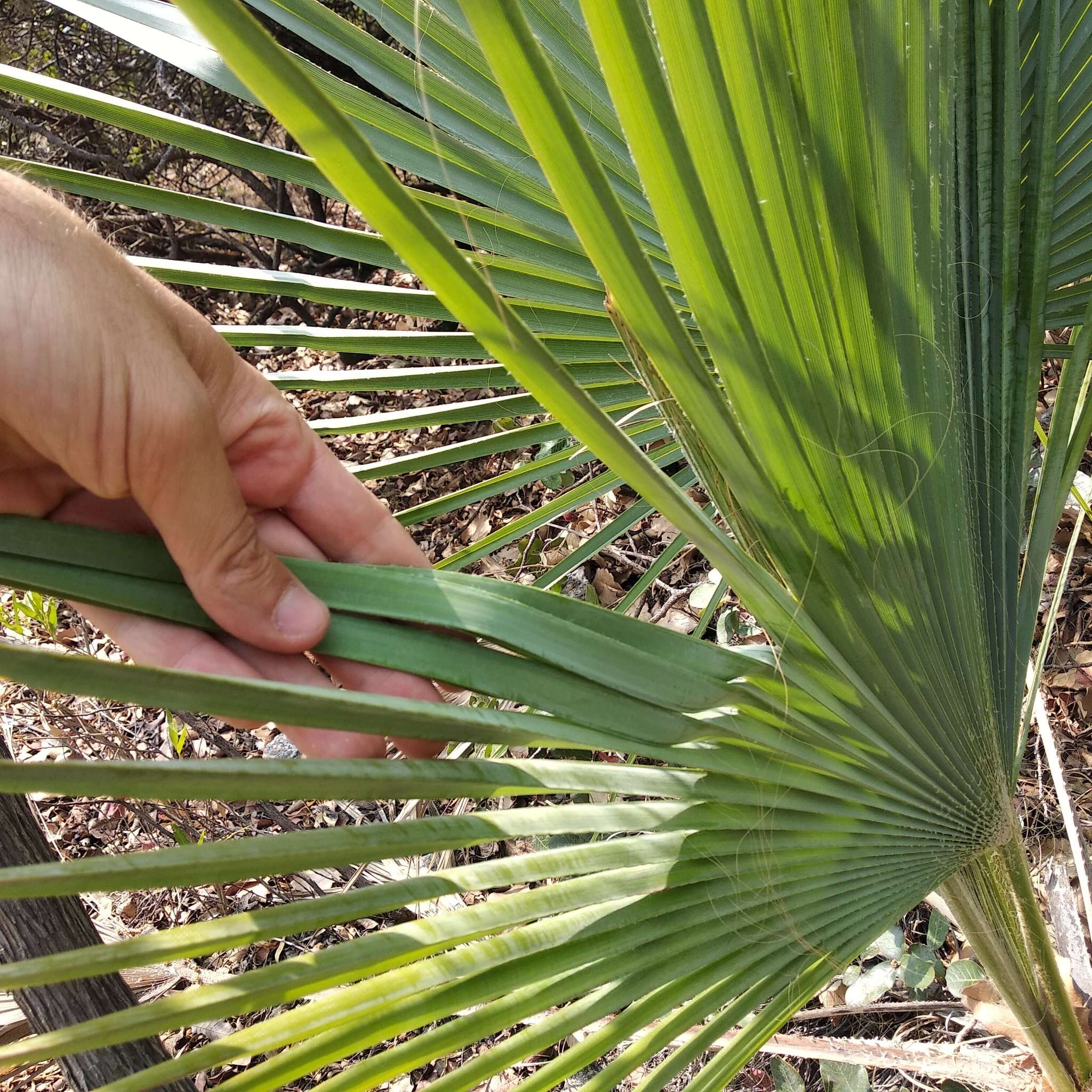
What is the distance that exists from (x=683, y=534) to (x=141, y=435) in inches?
17.8

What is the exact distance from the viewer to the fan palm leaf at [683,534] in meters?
0.41

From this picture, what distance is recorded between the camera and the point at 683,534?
70 centimetres

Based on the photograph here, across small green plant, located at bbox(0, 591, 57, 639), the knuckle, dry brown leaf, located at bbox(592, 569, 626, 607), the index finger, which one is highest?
small green plant, located at bbox(0, 591, 57, 639)

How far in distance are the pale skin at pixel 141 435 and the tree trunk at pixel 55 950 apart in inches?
18.0

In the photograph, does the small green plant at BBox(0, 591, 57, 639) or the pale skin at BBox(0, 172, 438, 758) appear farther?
the small green plant at BBox(0, 591, 57, 639)

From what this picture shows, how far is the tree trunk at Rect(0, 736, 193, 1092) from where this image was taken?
1.10 meters

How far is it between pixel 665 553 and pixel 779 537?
0.67 metres

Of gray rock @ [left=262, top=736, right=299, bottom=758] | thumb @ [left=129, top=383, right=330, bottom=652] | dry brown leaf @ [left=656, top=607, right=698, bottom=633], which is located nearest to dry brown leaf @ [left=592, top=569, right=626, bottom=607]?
dry brown leaf @ [left=656, top=607, right=698, bottom=633]

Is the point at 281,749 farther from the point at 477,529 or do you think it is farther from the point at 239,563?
the point at 239,563

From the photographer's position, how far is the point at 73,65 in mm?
3193

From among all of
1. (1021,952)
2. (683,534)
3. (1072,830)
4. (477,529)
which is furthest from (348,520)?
(477,529)

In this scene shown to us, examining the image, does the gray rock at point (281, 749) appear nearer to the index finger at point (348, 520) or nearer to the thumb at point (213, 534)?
the index finger at point (348, 520)

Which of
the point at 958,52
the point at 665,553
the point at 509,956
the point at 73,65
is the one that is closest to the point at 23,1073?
the point at 665,553

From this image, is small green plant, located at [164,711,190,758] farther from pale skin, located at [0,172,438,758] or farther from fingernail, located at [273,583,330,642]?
fingernail, located at [273,583,330,642]
